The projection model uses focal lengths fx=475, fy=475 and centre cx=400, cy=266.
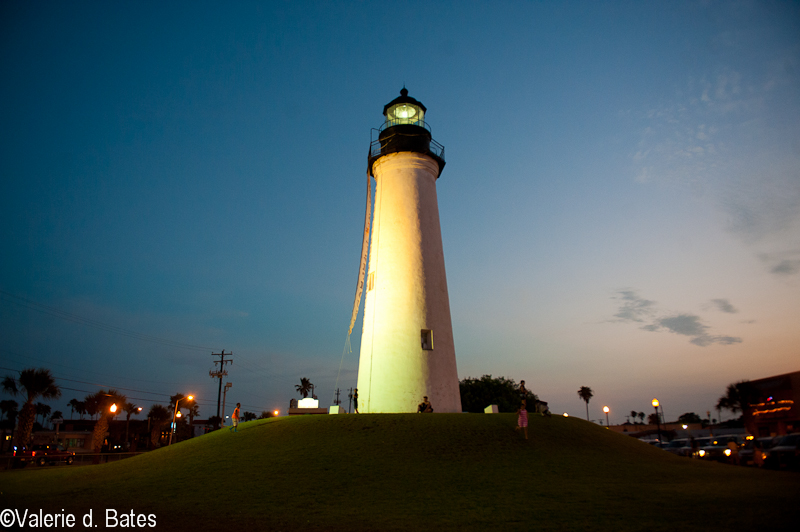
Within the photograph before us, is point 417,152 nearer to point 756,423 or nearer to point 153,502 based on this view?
point 153,502

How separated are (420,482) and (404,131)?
2012 cm

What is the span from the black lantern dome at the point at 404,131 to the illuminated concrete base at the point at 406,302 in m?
0.41

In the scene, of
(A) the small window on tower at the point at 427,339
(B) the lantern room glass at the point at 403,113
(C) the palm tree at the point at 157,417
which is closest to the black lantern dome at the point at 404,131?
(B) the lantern room glass at the point at 403,113

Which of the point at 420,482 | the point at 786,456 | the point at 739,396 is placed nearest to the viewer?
the point at 420,482

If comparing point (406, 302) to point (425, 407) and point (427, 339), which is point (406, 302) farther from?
point (425, 407)

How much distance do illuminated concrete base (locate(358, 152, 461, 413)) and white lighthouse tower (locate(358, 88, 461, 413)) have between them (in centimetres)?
5

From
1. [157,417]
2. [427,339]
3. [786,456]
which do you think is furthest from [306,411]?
[157,417]

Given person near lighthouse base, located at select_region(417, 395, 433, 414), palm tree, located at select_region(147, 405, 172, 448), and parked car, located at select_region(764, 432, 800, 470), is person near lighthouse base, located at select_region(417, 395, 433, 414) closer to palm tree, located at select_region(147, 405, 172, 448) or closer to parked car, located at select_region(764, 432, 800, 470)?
parked car, located at select_region(764, 432, 800, 470)

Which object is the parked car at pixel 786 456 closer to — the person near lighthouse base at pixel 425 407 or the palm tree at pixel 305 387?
the person near lighthouse base at pixel 425 407

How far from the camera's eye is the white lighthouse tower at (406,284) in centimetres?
2369

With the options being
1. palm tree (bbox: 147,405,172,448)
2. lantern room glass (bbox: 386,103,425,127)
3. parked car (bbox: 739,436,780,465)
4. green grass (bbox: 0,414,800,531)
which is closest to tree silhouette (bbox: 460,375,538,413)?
parked car (bbox: 739,436,780,465)

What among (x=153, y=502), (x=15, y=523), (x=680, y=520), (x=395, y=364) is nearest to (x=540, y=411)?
(x=395, y=364)

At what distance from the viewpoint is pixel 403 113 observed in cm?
2905

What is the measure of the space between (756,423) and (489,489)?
5420 centimetres
